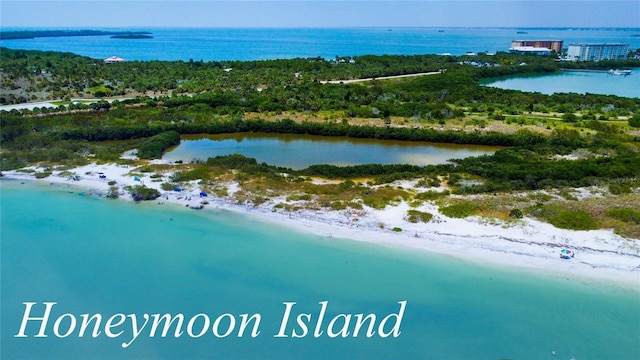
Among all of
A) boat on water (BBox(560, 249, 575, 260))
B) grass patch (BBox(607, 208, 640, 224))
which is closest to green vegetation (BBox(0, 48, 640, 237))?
grass patch (BBox(607, 208, 640, 224))

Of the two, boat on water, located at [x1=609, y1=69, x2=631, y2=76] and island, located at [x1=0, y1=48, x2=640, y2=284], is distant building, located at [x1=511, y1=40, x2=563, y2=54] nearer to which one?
boat on water, located at [x1=609, y1=69, x2=631, y2=76]

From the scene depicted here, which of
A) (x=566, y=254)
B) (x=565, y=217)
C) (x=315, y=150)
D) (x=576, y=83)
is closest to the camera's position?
(x=566, y=254)

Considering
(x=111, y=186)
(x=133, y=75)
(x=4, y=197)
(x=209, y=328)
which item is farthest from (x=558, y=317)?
(x=133, y=75)

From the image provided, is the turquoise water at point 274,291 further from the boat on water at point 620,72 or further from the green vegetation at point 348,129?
the boat on water at point 620,72

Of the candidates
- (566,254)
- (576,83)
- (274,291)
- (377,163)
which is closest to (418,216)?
(566,254)

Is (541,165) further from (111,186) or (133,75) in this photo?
(133,75)

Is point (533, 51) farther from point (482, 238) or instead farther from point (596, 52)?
point (482, 238)
